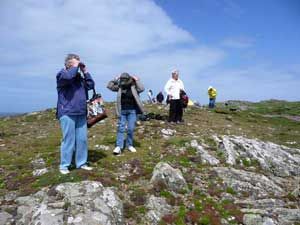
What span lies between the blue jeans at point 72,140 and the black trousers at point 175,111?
35.6 feet

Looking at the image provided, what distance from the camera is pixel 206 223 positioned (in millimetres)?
10172

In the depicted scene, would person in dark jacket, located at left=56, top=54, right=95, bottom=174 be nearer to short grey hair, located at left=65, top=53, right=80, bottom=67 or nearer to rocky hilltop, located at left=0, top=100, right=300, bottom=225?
short grey hair, located at left=65, top=53, right=80, bottom=67

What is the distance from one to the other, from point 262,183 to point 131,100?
5.82 metres

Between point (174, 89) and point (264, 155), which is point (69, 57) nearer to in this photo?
point (264, 155)

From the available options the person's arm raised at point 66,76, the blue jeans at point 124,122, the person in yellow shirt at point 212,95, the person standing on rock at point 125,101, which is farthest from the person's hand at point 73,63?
the person in yellow shirt at point 212,95

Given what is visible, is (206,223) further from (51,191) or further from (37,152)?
(37,152)

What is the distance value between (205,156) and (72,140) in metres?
5.67

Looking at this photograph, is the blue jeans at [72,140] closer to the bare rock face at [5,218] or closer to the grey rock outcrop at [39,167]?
the grey rock outcrop at [39,167]

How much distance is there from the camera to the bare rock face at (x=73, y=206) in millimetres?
9336

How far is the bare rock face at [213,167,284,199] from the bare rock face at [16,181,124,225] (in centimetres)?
432

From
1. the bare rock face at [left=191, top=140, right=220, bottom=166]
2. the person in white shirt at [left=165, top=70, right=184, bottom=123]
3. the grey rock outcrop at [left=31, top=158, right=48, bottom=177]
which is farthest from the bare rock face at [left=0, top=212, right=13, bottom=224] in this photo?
the person in white shirt at [left=165, top=70, right=184, bottom=123]

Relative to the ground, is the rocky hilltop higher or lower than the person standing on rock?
lower

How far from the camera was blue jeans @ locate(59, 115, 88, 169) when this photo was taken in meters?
12.1

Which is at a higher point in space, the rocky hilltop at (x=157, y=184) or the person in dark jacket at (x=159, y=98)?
the person in dark jacket at (x=159, y=98)
